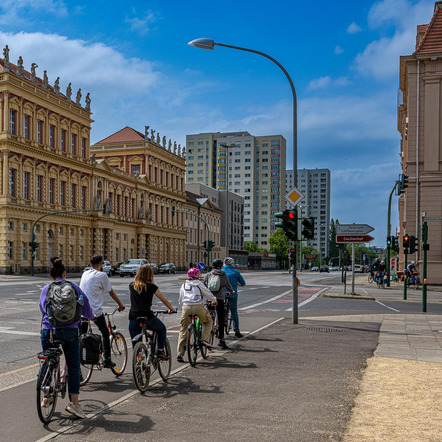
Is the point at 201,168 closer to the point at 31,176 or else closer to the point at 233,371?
the point at 31,176

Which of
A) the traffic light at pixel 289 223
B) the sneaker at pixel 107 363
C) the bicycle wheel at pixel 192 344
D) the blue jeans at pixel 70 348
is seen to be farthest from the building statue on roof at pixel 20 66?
the blue jeans at pixel 70 348

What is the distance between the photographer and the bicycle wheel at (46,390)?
585cm

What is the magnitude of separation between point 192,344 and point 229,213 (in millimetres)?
121771

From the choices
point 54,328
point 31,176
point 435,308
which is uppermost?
point 31,176

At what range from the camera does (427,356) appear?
34.7 ft

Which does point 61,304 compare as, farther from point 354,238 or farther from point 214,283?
point 354,238

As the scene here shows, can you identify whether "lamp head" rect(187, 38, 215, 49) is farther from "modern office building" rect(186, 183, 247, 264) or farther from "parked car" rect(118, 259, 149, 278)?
"modern office building" rect(186, 183, 247, 264)

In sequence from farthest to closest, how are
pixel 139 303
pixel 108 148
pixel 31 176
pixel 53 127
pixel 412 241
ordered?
pixel 108 148, pixel 53 127, pixel 31 176, pixel 412 241, pixel 139 303

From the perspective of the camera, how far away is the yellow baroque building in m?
56.0

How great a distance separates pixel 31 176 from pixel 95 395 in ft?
182

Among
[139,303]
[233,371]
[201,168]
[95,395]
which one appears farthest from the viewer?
[201,168]

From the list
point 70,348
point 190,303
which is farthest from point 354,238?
point 70,348

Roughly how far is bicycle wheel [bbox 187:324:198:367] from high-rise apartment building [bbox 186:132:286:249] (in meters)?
155

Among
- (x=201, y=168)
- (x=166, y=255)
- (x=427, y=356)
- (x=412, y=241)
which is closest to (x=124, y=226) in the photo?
(x=166, y=255)
